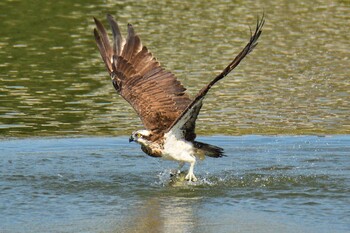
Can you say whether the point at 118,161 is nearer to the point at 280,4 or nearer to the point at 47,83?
the point at 47,83

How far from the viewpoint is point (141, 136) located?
9719 mm

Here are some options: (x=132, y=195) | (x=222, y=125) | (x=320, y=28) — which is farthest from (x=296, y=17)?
(x=132, y=195)

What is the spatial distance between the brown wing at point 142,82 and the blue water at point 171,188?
633 mm

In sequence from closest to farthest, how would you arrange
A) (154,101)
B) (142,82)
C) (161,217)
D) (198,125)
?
1. (161,217)
2. (154,101)
3. (142,82)
4. (198,125)

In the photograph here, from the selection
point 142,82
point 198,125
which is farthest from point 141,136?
point 198,125

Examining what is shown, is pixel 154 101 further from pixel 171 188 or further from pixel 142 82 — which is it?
pixel 171 188

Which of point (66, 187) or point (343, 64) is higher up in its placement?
point (343, 64)

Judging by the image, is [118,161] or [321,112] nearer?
[118,161]

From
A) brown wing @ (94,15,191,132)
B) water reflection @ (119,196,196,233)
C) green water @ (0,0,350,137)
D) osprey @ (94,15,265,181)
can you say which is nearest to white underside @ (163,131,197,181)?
osprey @ (94,15,265,181)

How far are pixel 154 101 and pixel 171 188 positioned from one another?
117 centimetres

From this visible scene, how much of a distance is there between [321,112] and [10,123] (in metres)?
4.30

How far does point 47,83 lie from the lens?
1666 cm

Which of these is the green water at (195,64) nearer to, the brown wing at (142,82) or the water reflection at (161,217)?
the brown wing at (142,82)

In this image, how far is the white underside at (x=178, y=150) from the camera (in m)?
9.87
